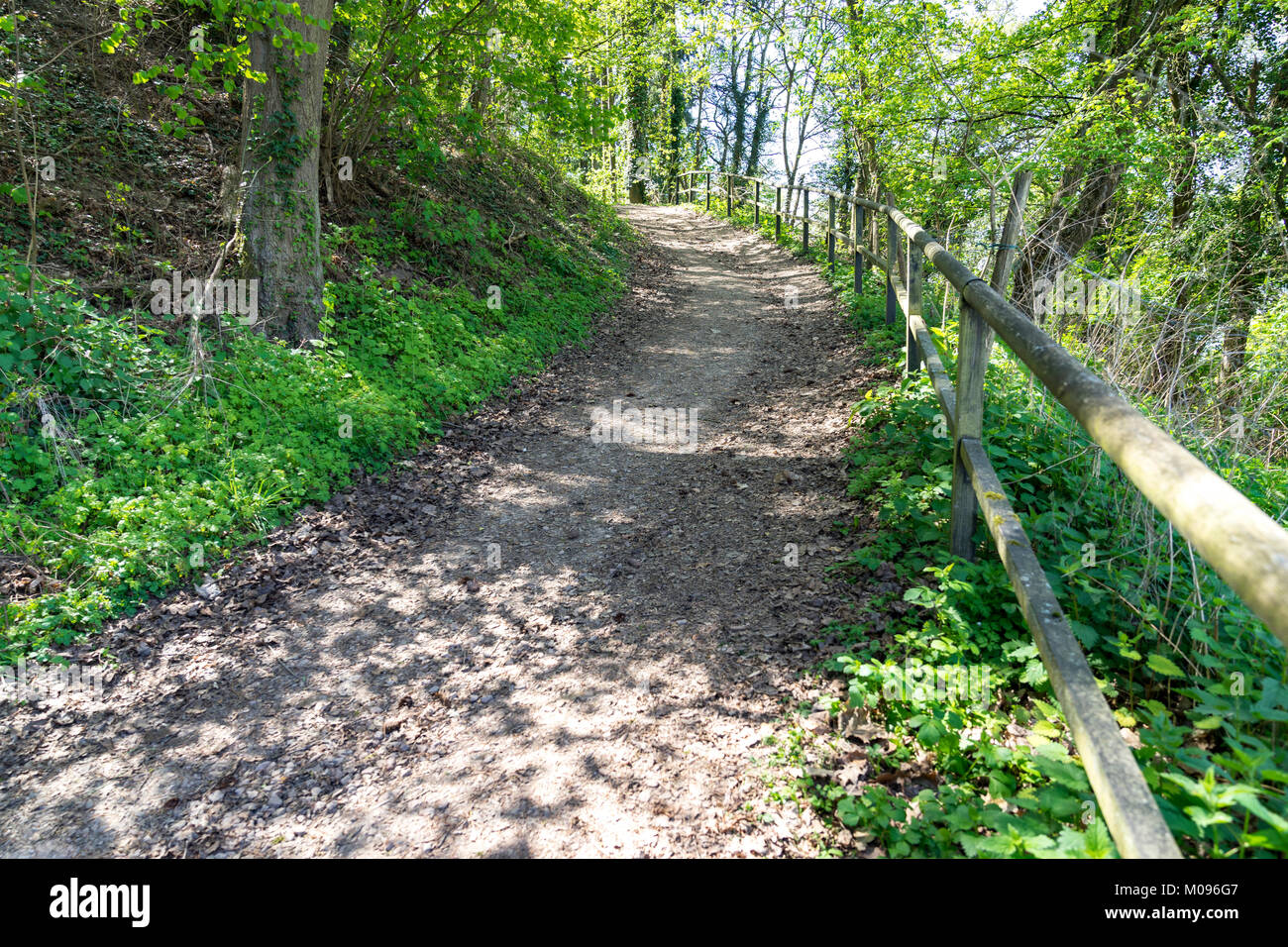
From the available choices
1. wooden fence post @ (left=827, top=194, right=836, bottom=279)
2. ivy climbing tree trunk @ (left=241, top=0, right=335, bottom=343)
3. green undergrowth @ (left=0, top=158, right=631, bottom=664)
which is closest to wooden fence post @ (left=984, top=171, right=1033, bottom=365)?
green undergrowth @ (left=0, top=158, right=631, bottom=664)

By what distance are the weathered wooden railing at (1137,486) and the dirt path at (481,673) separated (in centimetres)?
105

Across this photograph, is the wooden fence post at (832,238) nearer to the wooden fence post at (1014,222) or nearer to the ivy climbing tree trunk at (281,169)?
the wooden fence post at (1014,222)

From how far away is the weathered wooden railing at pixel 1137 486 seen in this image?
1.28 meters

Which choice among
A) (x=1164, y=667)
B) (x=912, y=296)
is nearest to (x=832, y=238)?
(x=912, y=296)

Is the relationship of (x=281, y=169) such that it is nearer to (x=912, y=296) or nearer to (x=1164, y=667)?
(x=912, y=296)

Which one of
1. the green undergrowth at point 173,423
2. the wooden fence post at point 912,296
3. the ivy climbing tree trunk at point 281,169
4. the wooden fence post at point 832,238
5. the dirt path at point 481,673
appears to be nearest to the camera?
the dirt path at point 481,673

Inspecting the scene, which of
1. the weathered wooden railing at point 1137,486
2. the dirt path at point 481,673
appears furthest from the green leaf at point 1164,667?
the dirt path at point 481,673

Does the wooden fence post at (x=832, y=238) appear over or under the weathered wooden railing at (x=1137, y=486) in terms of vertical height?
over

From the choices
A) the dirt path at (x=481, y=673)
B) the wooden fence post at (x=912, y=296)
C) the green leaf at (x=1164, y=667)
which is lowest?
the dirt path at (x=481, y=673)

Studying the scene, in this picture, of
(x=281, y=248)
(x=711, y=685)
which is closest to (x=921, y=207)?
(x=281, y=248)

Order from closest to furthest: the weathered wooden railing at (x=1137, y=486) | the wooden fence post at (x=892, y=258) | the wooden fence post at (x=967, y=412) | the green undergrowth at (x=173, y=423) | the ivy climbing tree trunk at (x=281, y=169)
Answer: the weathered wooden railing at (x=1137, y=486) < the wooden fence post at (x=967, y=412) < the green undergrowth at (x=173, y=423) < the ivy climbing tree trunk at (x=281, y=169) < the wooden fence post at (x=892, y=258)

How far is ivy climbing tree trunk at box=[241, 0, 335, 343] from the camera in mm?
6477

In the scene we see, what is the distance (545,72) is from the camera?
9.26m
